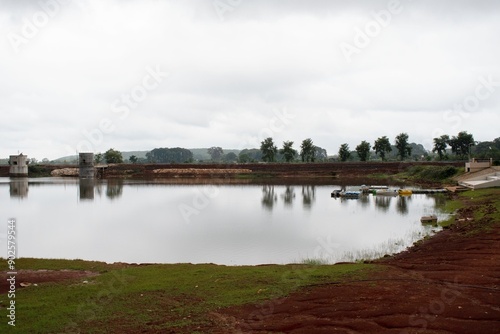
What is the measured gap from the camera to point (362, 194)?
53.8 metres

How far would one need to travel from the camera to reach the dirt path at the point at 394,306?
9.47 metres

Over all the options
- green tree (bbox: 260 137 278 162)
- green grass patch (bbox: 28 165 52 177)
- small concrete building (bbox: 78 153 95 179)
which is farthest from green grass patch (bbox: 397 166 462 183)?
green grass patch (bbox: 28 165 52 177)

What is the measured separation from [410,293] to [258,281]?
449 centimetres

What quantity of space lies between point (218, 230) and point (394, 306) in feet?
58.6

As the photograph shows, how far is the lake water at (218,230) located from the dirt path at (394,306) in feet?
20.6

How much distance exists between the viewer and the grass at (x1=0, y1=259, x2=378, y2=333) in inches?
397

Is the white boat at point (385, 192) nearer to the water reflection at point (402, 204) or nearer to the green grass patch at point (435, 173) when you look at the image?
the water reflection at point (402, 204)

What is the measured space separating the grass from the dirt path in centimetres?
76

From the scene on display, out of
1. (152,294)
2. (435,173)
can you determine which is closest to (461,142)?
(435,173)

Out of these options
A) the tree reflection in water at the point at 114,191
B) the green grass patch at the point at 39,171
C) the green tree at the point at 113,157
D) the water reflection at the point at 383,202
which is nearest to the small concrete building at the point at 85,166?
the green grass patch at the point at 39,171

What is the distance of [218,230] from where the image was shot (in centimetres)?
2753

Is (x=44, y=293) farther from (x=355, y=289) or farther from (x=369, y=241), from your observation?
(x=369, y=241)

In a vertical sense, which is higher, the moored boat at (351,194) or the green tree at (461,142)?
the green tree at (461,142)

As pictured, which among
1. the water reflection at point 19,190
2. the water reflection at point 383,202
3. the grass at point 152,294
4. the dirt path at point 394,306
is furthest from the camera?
the water reflection at point 19,190
